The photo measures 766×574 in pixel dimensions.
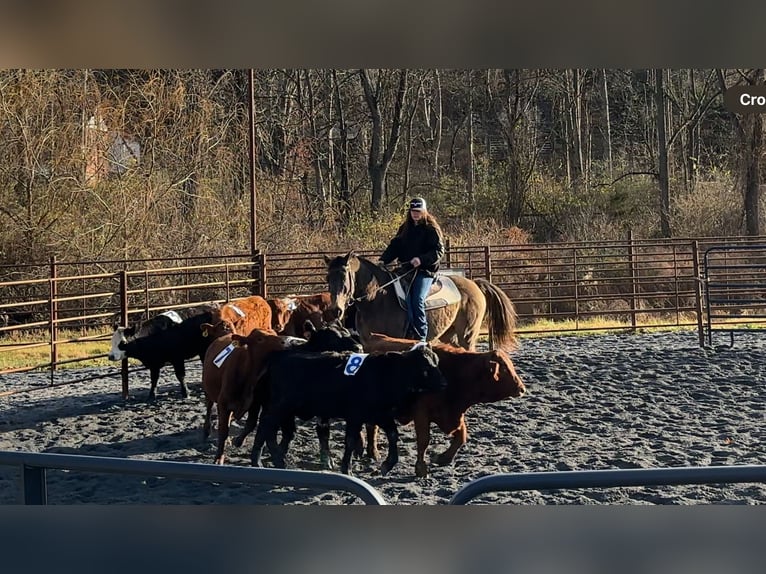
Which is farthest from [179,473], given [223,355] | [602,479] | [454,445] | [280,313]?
[280,313]

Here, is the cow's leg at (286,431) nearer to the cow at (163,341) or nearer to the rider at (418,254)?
the rider at (418,254)

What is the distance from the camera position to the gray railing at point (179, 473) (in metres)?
2.07

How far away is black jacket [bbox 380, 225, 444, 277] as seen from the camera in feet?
24.6

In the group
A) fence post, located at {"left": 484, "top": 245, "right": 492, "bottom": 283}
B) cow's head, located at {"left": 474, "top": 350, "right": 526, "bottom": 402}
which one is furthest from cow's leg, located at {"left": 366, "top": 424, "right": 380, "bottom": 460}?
fence post, located at {"left": 484, "top": 245, "right": 492, "bottom": 283}

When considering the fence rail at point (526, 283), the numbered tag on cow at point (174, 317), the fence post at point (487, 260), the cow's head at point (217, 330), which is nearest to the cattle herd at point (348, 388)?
the cow's head at point (217, 330)

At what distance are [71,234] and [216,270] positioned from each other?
5.78ft

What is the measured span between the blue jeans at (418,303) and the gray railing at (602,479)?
5.57m

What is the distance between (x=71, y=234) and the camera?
37.0ft

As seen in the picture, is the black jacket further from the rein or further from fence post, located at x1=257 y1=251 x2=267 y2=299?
fence post, located at x1=257 y1=251 x2=267 y2=299

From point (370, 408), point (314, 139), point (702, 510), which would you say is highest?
point (314, 139)

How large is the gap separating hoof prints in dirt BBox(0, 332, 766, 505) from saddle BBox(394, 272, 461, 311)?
1.03 m

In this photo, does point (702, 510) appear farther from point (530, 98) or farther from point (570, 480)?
point (530, 98)
